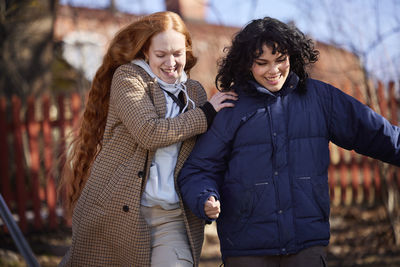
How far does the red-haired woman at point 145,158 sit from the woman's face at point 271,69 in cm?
20

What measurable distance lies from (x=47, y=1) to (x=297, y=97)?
5.28 m

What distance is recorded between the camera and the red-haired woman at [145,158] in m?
2.47

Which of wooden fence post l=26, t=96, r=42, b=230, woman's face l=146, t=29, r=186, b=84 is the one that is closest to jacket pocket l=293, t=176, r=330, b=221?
woman's face l=146, t=29, r=186, b=84

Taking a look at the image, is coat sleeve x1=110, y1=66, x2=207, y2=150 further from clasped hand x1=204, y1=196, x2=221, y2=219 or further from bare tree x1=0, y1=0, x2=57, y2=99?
bare tree x1=0, y1=0, x2=57, y2=99

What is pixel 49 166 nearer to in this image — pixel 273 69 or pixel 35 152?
pixel 35 152

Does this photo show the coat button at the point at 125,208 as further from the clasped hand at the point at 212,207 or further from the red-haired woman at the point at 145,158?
the clasped hand at the point at 212,207

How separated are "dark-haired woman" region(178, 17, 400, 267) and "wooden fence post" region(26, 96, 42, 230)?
13.0 feet

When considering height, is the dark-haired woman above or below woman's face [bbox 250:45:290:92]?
below

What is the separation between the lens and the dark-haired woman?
7.52 ft

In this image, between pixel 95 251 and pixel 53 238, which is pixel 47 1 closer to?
pixel 53 238

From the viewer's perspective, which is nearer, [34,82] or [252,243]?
[252,243]

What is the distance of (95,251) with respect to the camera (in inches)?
103

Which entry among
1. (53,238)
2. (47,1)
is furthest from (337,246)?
(47,1)

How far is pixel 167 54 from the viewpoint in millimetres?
2625
